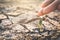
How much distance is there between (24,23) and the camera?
1.27 m

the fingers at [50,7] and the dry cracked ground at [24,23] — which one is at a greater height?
the fingers at [50,7]

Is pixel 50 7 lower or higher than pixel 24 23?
higher

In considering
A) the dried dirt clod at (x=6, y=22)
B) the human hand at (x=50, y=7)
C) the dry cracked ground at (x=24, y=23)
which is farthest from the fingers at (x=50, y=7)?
the dried dirt clod at (x=6, y=22)

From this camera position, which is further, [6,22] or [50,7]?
[6,22]

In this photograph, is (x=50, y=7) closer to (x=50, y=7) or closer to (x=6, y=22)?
(x=50, y=7)

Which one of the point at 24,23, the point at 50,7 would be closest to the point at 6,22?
the point at 24,23

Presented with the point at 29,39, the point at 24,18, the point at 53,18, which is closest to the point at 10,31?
the point at 29,39

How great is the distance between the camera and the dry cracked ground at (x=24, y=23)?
106 centimetres

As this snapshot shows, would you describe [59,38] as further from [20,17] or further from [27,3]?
[27,3]

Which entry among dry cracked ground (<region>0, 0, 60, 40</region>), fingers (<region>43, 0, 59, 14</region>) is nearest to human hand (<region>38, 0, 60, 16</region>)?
fingers (<region>43, 0, 59, 14</region>)

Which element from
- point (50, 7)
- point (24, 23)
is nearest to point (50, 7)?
point (50, 7)

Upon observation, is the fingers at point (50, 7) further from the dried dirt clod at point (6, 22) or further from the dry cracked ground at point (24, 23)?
the dried dirt clod at point (6, 22)

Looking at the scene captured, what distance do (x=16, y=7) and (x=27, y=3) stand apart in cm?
22

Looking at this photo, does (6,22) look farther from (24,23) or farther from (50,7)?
(50,7)
